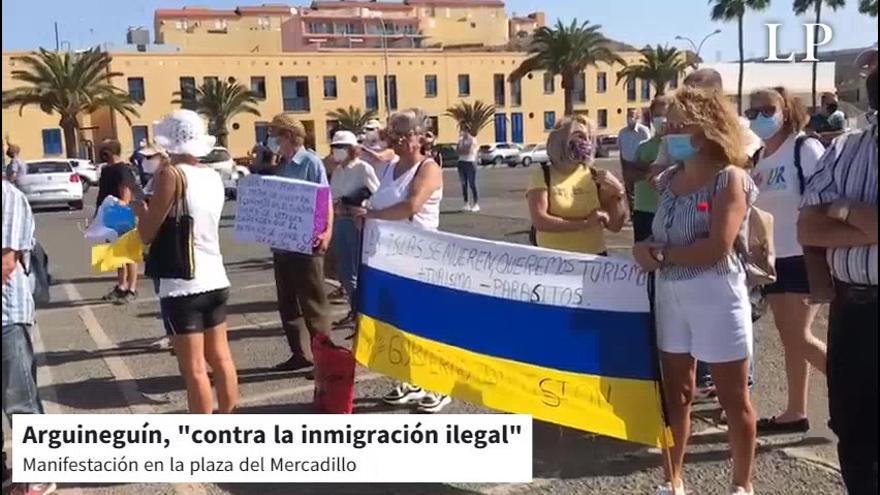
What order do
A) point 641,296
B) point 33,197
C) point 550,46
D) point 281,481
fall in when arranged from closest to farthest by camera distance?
1. point 641,296
2. point 281,481
3. point 33,197
4. point 550,46

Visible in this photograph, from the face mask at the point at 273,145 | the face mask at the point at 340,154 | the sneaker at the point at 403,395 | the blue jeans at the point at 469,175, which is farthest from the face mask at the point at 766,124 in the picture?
the blue jeans at the point at 469,175

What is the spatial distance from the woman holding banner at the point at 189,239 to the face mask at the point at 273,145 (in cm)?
177

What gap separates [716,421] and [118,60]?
5134 cm

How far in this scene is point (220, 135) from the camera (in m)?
51.6

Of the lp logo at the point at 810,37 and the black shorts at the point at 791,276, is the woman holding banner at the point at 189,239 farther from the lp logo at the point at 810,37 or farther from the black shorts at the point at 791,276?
the lp logo at the point at 810,37

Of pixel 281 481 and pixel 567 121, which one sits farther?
pixel 567 121

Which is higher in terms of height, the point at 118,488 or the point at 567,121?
the point at 567,121

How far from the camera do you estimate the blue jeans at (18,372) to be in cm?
379

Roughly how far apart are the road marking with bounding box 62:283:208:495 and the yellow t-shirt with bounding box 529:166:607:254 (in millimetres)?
2142

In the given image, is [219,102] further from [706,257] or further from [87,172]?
[706,257]

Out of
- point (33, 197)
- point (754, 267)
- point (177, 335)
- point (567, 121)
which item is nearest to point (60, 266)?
point (177, 335)

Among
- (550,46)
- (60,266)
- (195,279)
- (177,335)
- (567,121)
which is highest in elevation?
(550,46)

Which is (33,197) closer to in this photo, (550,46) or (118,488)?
(118,488)
